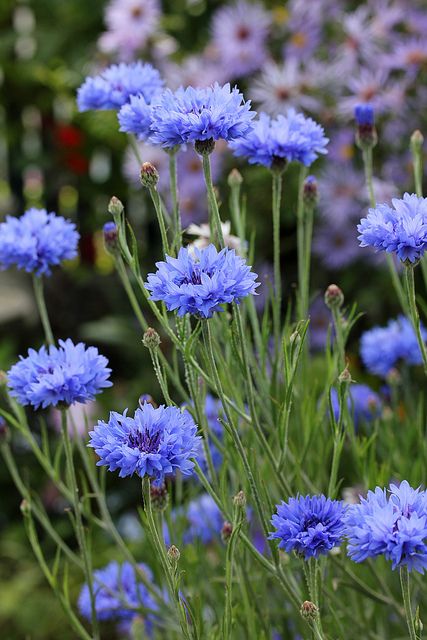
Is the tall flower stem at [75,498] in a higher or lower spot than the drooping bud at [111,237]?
lower

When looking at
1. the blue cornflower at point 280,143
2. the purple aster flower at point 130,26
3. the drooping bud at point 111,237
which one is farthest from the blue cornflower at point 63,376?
the purple aster flower at point 130,26

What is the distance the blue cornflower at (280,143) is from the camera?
1.03m

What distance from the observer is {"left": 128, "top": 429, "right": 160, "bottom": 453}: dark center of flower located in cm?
75

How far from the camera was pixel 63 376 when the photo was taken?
92 centimetres

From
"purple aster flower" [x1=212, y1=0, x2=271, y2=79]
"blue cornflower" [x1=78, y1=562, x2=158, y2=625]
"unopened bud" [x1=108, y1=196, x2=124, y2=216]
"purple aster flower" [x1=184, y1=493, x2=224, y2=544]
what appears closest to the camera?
"unopened bud" [x1=108, y1=196, x2=124, y2=216]

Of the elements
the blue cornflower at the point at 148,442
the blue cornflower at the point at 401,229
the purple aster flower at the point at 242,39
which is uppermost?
the purple aster flower at the point at 242,39

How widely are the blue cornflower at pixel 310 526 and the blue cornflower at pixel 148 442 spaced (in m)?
0.10

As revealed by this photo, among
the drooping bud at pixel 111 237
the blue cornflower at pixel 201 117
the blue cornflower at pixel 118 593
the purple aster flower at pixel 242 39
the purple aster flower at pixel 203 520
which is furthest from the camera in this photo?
the purple aster flower at pixel 242 39

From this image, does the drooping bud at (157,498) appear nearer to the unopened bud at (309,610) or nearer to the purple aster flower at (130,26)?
the unopened bud at (309,610)

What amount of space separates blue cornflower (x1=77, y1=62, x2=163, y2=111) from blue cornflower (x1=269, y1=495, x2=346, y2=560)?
505 mm

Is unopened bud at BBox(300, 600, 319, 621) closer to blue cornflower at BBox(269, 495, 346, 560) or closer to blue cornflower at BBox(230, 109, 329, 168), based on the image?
blue cornflower at BBox(269, 495, 346, 560)

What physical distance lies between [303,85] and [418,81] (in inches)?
10.2

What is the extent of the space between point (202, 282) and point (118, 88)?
0.45 m

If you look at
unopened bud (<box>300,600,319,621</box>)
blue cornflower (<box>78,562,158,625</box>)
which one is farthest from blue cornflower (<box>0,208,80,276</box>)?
unopened bud (<box>300,600,319,621</box>)
